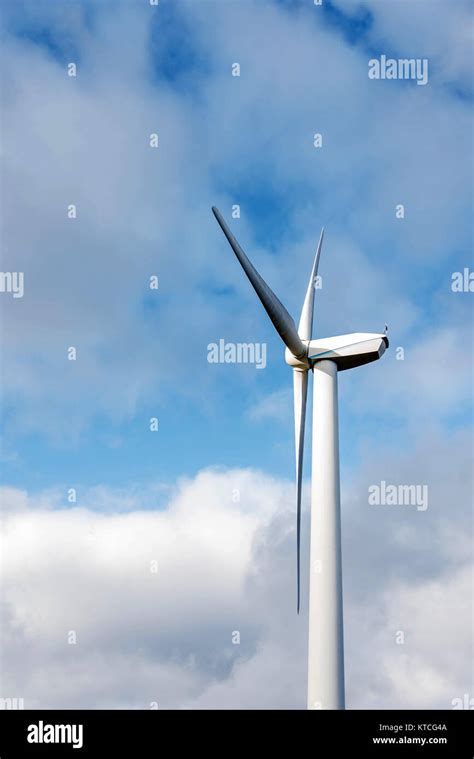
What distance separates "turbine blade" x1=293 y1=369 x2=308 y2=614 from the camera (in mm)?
32969

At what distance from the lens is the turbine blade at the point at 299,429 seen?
108 feet

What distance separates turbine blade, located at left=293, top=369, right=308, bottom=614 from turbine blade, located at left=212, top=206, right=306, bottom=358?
1.21 m

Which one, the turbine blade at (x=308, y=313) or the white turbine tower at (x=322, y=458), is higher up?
the turbine blade at (x=308, y=313)

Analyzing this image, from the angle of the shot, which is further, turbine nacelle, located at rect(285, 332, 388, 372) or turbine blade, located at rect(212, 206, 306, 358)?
turbine nacelle, located at rect(285, 332, 388, 372)

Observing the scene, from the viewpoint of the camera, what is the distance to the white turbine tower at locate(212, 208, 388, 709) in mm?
28203

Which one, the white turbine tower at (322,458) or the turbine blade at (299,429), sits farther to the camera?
the turbine blade at (299,429)

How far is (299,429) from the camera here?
1330 inches

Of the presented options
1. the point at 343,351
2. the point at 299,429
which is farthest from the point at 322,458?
the point at 343,351

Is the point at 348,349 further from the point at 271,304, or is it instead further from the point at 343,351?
the point at 271,304

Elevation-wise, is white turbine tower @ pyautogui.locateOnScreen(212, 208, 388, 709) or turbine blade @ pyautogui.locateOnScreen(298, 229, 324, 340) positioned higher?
turbine blade @ pyautogui.locateOnScreen(298, 229, 324, 340)
